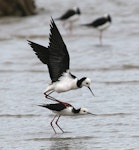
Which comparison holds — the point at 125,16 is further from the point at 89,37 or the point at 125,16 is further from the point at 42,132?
the point at 42,132

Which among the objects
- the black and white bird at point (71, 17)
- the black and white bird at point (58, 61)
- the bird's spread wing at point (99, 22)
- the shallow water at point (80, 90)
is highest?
the black and white bird at point (58, 61)

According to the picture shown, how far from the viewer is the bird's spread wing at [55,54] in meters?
8.98

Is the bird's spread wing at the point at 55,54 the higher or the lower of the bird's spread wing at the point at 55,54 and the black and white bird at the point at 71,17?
the higher

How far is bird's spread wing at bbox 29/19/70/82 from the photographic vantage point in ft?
29.5

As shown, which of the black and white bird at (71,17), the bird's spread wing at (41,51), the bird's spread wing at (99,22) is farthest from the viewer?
the black and white bird at (71,17)

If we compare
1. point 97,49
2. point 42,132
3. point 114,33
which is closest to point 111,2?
point 114,33

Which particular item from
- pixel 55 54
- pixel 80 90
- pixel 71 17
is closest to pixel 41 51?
pixel 55 54

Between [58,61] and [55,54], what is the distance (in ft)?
0.43

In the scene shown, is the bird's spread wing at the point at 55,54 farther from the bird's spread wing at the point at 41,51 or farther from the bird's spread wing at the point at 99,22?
the bird's spread wing at the point at 99,22

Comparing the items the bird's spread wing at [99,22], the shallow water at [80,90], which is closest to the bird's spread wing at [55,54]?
the shallow water at [80,90]

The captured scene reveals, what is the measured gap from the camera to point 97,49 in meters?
16.2

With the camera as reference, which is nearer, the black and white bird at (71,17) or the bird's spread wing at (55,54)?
the bird's spread wing at (55,54)

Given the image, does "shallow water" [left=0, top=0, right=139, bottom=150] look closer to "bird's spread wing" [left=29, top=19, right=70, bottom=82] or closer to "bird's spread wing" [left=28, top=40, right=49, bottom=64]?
"bird's spread wing" [left=29, top=19, right=70, bottom=82]

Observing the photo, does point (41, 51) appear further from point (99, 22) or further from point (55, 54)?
point (99, 22)
